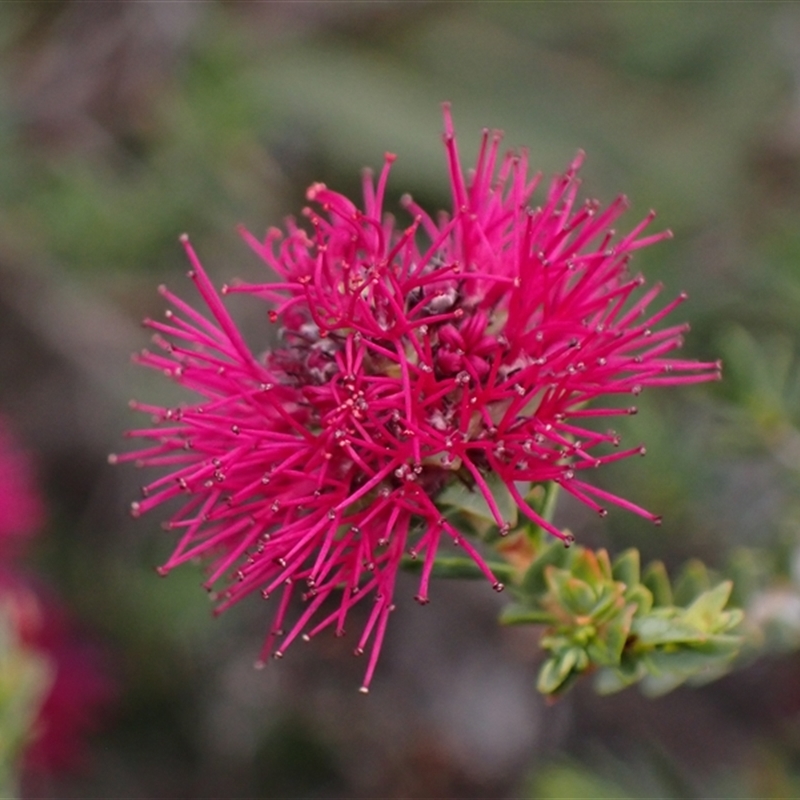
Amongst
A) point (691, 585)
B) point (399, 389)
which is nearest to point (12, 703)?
point (399, 389)

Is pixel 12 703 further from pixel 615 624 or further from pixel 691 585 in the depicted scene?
pixel 691 585

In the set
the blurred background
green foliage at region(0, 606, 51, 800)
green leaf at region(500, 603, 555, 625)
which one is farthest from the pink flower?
green leaf at region(500, 603, 555, 625)

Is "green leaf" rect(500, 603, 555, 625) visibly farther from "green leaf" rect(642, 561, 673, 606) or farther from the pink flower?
the pink flower

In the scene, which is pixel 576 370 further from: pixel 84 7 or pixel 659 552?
pixel 84 7

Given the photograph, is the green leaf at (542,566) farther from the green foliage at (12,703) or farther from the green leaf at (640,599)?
the green foliage at (12,703)

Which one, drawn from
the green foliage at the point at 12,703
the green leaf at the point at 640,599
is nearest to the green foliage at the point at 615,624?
the green leaf at the point at 640,599

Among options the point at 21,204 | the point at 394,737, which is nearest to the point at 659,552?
the point at 394,737
